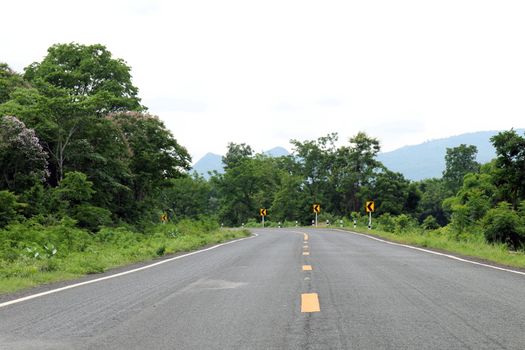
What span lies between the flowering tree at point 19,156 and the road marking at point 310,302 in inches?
758

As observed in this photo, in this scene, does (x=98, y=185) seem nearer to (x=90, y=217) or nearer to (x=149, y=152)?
(x=90, y=217)

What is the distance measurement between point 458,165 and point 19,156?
8635 centimetres

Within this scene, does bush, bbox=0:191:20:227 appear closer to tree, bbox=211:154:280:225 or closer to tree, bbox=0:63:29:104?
tree, bbox=0:63:29:104

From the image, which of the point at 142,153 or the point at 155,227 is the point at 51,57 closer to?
the point at 142,153

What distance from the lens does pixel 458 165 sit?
96562 mm

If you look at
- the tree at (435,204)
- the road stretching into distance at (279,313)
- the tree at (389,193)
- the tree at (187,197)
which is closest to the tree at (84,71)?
the road stretching into distance at (279,313)

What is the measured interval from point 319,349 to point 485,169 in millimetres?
44224

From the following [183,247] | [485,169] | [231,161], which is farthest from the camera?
[231,161]

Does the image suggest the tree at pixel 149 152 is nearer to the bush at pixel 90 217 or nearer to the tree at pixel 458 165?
the bush at pixel 90 217

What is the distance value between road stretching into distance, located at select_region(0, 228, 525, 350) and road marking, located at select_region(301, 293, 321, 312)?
1 cm

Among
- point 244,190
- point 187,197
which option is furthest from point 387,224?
point 244,190

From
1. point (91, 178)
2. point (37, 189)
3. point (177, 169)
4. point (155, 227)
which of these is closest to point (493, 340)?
point (37, 189)

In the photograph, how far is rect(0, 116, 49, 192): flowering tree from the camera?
22.7 m

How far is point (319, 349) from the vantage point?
165 inches
